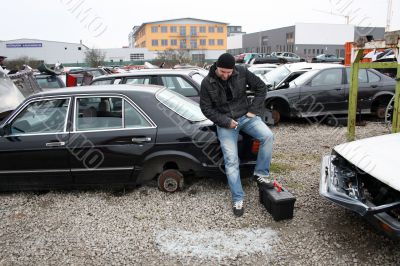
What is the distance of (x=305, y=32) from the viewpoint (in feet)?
192

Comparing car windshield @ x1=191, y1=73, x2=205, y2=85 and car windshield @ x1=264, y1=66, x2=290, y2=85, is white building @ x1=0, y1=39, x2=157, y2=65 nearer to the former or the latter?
car windshield @ x1=264, y1=66, x2=290, y2=85

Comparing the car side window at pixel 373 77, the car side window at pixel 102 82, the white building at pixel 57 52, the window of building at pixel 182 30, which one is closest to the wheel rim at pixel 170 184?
the car side window at pixel 102 82

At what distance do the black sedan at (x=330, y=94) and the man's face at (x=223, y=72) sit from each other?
4396 millimetres

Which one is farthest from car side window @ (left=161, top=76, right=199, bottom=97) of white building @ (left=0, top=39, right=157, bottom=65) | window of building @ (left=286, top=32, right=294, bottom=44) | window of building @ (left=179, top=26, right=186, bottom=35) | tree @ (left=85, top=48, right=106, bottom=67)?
window of building @ (left=179, top=26, right=186, bottom=35)

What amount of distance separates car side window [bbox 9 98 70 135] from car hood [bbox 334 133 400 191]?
3.29 metres

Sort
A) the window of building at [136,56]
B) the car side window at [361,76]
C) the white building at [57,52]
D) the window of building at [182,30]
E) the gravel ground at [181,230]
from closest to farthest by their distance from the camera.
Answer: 1. the gravel ground at [181,230]
2. the car side window at [361,76]
3. the white building at [57,52]
4. the window of building at [136,56]
5. the window of building at [182,30]

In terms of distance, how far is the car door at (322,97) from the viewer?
8.02 meters

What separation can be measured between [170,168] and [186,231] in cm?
99

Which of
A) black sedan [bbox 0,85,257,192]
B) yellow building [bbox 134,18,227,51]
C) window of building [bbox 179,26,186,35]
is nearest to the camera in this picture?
black sedan [bbox 0,85,257,192]

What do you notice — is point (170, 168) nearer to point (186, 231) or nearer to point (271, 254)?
point (186, 231)

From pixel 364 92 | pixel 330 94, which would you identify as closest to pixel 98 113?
pixel 330 94

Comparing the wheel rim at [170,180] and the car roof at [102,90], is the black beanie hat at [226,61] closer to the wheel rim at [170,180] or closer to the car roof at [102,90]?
the car roof at [102,90]

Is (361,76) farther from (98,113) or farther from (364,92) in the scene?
(98,113)

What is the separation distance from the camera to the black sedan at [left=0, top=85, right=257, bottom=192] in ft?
13.4
